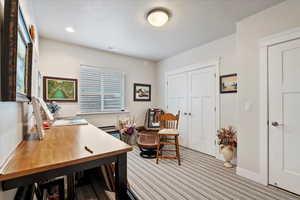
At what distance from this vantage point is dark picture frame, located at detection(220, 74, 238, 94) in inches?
110

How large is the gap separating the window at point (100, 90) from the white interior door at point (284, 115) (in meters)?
3.38

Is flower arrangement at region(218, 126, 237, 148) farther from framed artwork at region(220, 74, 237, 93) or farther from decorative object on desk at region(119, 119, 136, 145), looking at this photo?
decorative object on desk at region(119, 119, 136, 145)

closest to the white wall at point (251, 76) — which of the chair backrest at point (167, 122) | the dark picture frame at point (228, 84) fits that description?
the dark picture frame at point (228, 84)

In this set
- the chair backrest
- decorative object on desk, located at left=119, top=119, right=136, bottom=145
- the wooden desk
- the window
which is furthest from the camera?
decorative object on desk, located at left=119, top=119, right=136, bottom=145

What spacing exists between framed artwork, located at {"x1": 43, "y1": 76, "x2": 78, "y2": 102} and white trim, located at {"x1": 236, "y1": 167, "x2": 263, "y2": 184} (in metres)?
3.67

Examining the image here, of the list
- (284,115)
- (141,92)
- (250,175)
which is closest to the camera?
(284,115)

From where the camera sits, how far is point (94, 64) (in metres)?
3.65

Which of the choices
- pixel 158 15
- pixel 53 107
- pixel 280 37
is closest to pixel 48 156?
pixel 158 15

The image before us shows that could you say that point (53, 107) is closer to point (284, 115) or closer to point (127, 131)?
point (127, 131)

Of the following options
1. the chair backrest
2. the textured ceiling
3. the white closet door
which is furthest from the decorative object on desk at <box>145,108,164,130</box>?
the textured ceiling

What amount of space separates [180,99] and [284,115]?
2.28 meters

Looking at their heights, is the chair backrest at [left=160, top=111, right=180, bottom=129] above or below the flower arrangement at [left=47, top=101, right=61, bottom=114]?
below

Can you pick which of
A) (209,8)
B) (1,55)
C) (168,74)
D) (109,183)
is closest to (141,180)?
(109,183)

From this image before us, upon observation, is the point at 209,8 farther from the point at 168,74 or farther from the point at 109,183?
the point at 109,183
